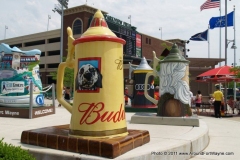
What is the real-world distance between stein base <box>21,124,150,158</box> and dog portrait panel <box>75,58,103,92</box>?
0.72 m

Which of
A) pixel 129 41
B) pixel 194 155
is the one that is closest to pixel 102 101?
pixel 194 155

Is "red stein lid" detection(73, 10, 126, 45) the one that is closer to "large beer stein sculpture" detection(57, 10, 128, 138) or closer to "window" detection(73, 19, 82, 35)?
"large beer stein sculpture" detection(57, 10, 128, 138)

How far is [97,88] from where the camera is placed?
385cm

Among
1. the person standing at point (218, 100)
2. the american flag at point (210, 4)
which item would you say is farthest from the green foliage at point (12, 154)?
the american flag at point (210, 4)

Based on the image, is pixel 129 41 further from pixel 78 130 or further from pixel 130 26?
pixel 78 130

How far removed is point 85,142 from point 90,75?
94cm

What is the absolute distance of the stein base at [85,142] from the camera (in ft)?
11.2

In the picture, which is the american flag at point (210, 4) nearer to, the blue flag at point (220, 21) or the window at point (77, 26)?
the blue flag at point (220, 21)

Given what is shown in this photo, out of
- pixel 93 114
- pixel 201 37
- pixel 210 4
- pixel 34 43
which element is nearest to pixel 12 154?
pixel 93 114

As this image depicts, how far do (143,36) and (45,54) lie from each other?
19776 millimetres

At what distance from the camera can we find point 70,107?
4.20 metres

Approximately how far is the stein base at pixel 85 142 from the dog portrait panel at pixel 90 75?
72 centimetres

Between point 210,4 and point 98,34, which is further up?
point 210,4

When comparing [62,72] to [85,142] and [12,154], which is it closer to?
[85,142]
